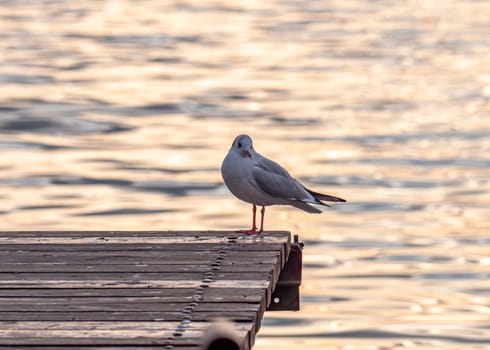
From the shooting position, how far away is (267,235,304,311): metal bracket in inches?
509

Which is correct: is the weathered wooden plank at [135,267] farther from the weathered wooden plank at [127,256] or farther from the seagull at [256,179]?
the seagull at [256,179]

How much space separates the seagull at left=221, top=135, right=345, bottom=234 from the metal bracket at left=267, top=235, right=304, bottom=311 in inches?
14.1

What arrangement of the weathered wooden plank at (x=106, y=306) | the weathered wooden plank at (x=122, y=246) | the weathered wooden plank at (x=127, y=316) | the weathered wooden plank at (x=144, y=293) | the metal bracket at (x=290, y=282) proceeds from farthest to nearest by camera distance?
1. the metal bracket at (x=290, y=282)
2. the weathered wooden plank at (x=122, y=246)
3. the weathered wooden plank at (x=144, y=293)
4. the weathered wooden plank at (x=106, y=306)
5. the weathered wooden plank at (x=127, y=316)

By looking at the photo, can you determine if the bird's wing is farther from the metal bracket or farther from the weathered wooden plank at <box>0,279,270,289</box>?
the weathered wooden plank at <box>0,279,270,289</box>

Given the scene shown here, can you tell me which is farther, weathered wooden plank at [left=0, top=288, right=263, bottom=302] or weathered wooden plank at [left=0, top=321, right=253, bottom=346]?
weathered wooden plank at [left=0, top=288, right=263, bottom=302]

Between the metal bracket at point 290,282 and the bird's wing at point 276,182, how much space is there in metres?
0.41

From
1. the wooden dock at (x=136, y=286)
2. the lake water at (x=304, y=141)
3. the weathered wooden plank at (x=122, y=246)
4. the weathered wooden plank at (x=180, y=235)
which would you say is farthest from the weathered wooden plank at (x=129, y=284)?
the lake water at (x=304, y=141)

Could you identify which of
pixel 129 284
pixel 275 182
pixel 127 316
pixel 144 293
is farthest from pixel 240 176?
pixel 127 316

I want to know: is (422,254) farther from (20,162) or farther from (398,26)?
(398,26)

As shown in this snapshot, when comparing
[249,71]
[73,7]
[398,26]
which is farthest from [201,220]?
[73,7]

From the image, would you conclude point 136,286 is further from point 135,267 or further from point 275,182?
point 275,182

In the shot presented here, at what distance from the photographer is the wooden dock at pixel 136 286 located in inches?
368

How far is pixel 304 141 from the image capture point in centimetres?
2917

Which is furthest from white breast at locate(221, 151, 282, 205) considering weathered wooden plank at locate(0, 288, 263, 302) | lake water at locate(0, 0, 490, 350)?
lake water at locate(0, 0, 490, 350)
